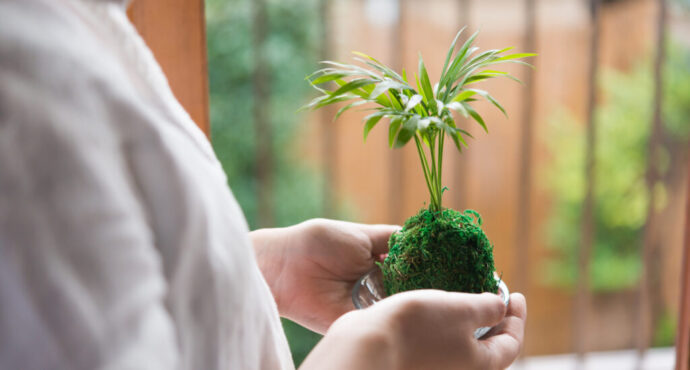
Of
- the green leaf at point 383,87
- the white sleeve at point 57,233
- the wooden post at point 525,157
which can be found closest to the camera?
the white sleeve at point 57,233

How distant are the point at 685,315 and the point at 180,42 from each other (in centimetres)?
78

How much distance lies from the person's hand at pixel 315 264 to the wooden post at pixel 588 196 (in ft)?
3.92

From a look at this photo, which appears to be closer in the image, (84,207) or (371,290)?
(84,207)

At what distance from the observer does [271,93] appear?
7.45 feet

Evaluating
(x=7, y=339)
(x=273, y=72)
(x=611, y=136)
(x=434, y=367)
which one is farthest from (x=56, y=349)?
(x=611, y=136)

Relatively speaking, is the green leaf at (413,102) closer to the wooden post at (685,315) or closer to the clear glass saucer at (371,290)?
the clear glass saucer at (371,290)

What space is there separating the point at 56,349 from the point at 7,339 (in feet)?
0.08

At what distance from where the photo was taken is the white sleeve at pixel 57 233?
12.1 inches

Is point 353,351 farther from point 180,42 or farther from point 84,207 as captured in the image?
point 180,42

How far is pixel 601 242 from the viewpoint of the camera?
307 cm

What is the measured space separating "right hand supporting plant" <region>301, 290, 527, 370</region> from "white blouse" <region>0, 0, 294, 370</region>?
0.51 ft

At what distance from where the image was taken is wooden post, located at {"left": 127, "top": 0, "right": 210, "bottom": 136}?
0.82 meters

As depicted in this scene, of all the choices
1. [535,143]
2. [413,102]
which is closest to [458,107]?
[413,102]

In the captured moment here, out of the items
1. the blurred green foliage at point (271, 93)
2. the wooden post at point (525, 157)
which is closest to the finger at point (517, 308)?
the wooden post at point (525, 157)
